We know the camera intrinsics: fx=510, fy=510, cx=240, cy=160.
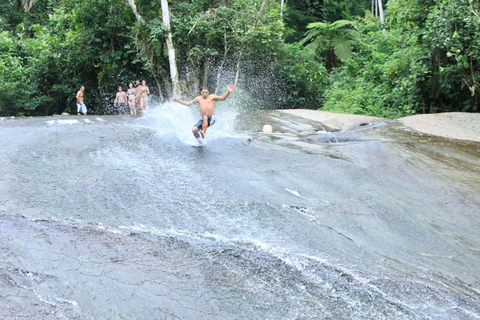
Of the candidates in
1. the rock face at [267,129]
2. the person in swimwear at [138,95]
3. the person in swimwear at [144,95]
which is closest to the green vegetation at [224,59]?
the person in swimwear at [144,95]

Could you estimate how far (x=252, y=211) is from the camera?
8.42m

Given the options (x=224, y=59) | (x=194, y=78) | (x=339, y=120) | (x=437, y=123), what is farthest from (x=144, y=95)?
(x=437, y=123)

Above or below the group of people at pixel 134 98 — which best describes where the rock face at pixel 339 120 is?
below

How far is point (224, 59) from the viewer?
2258 centimetres

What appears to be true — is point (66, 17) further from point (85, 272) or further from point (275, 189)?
point (85, 272)

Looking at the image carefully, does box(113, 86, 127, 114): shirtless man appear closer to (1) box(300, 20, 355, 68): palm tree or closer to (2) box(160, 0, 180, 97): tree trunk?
(2) box(160, 0, 180, 97): tree trunk

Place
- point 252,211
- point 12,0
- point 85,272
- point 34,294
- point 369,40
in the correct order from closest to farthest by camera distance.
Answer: point 34,294 < point 85,272 < point 252,211 < point 369,40 < point 12,0

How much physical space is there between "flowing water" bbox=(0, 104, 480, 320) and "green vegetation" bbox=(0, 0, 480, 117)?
5.65 metres

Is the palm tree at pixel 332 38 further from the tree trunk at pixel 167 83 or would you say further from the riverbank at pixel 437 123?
the riverbank at pixel 437 123

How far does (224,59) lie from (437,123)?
1113cm

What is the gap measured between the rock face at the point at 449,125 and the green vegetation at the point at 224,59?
2016 mm

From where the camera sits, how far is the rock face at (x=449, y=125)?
13.1 meters

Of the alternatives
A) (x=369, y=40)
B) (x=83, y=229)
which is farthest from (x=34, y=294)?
(x=369, y=40)

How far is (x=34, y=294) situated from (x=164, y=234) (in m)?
2.12
